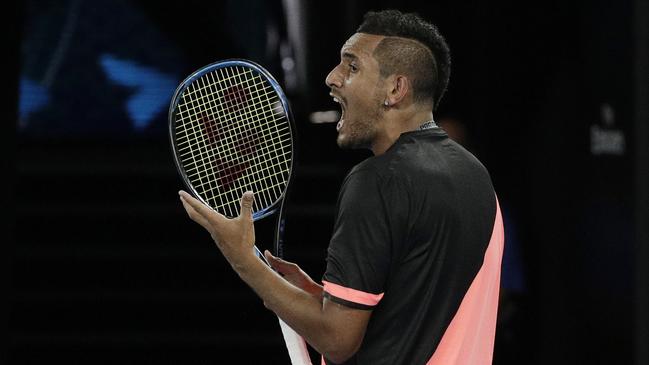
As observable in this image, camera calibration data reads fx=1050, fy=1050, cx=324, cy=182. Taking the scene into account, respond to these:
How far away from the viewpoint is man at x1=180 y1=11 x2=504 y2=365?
80.4 inches

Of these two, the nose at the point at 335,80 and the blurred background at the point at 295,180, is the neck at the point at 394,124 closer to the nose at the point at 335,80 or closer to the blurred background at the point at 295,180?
the nose at the point at 335,80

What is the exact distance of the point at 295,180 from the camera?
586 cm

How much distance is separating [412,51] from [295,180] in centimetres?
370

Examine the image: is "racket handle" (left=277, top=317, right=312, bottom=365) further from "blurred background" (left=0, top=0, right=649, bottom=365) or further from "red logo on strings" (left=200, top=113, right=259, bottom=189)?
"blurred background" (left=0, top=0, right=649, bottom=365)

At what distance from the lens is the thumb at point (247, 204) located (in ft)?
6.91

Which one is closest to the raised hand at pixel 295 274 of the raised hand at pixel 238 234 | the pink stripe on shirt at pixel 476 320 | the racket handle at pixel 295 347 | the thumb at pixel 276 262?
the thumb at pixel 276 262

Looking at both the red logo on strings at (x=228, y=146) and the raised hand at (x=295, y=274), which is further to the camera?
the red logo on strings at (x=228, y=146)

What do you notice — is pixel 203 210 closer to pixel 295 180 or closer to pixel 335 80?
pixel 335 80

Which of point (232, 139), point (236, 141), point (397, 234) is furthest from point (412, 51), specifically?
point (232, 139)

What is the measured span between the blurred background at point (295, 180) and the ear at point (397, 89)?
93.2 inches
